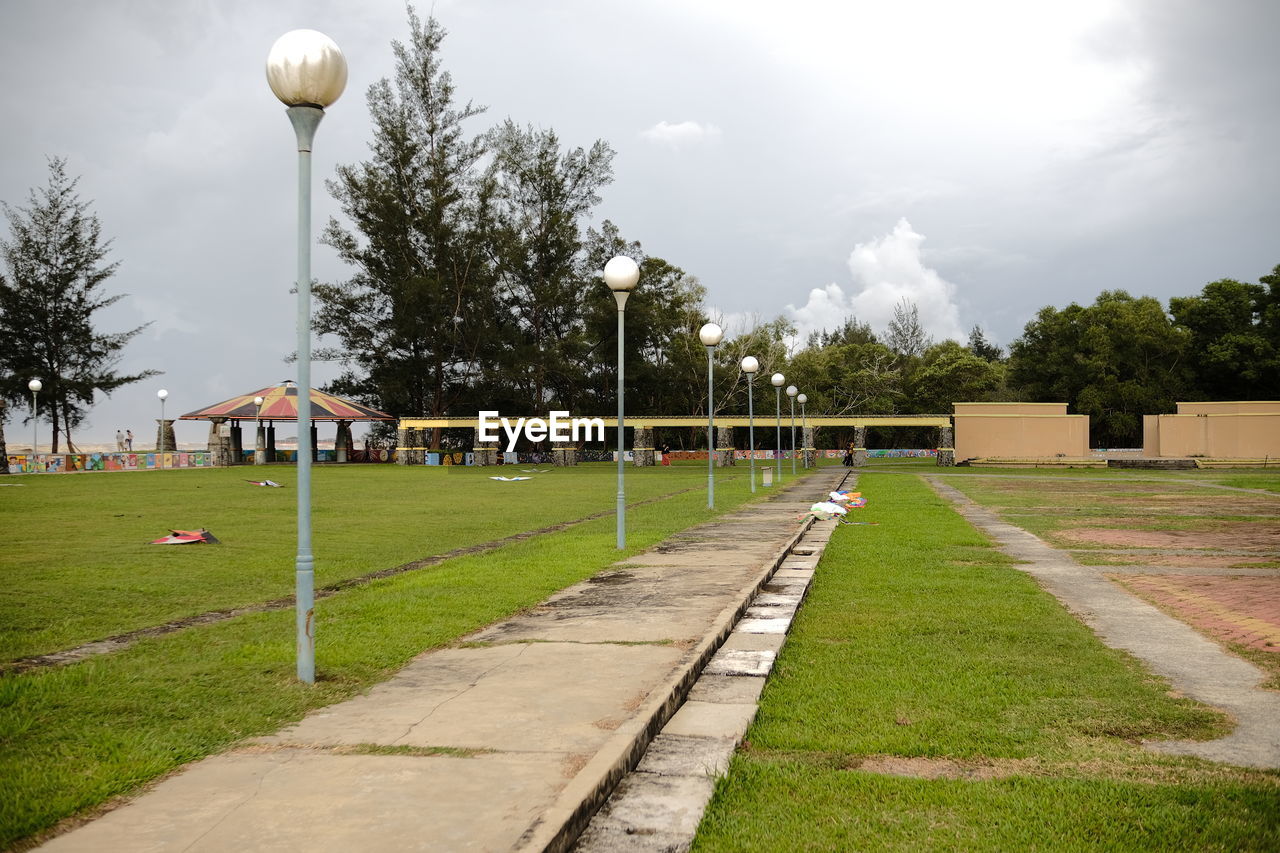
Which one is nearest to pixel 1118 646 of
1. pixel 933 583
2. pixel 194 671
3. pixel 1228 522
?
pixel 933 583

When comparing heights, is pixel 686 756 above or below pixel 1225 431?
below

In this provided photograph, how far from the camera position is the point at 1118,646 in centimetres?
654

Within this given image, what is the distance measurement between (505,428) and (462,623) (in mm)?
46320

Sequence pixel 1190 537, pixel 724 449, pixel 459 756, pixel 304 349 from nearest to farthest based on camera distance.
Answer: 1. pixel 459 756
2. pixel 304 349
3. pixel 1190 537
4. pixel 724 449

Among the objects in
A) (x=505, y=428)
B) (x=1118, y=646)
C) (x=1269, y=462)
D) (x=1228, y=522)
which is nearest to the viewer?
(x=1118, y=646)

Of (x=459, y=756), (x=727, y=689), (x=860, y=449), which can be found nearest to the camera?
(x=459, y=756)

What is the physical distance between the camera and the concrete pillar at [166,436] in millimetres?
47562

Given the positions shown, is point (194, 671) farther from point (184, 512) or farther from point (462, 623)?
point (184, 512)

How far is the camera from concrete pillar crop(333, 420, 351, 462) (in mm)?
54094

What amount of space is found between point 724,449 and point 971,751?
43.5 meters

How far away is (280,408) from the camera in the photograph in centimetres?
4984

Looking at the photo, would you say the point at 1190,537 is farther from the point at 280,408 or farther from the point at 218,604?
the point at 280,408

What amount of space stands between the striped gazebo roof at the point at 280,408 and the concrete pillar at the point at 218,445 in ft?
2.41

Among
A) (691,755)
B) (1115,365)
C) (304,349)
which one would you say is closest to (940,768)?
(691,755)
